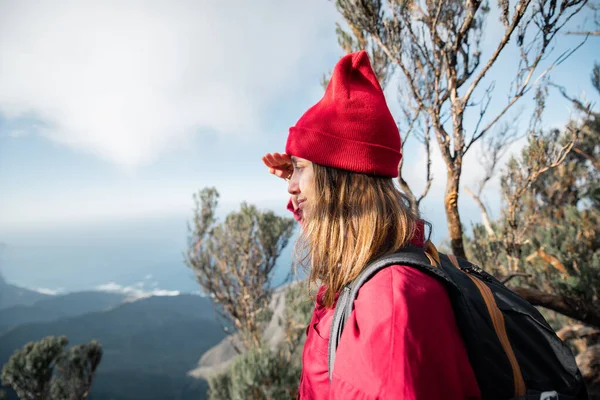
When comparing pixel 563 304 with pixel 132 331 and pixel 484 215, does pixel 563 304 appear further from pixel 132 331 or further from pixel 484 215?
pixel 132 331

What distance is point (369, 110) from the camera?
39.8 inches

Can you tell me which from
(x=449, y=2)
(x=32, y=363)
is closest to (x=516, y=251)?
(x=449, y=2)

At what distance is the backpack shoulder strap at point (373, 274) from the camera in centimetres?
68

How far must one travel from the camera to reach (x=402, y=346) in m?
0.56

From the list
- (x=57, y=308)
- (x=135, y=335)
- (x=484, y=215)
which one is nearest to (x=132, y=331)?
(x=135, y=335)

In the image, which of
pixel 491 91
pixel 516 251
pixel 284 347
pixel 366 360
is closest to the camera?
pixel 366 360

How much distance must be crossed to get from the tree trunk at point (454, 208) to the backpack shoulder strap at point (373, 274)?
1.97m

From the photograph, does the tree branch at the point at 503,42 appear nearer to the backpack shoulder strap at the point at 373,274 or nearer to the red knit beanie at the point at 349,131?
the red knit beanie at the point at 349,131

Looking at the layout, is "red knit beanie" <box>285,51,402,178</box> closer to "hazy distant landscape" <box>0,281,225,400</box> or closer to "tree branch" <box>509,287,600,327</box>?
"tree branch" <box>509,287,600,327</box>

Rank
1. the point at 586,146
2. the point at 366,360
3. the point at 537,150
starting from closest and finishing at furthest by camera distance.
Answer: the point at 366,360 < the point at 537,150 < the point at 586,146

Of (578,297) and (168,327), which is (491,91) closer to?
(578,297)

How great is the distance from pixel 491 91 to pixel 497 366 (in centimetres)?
255

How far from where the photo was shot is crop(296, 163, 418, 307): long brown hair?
2.87ft

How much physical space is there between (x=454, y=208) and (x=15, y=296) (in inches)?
3718
